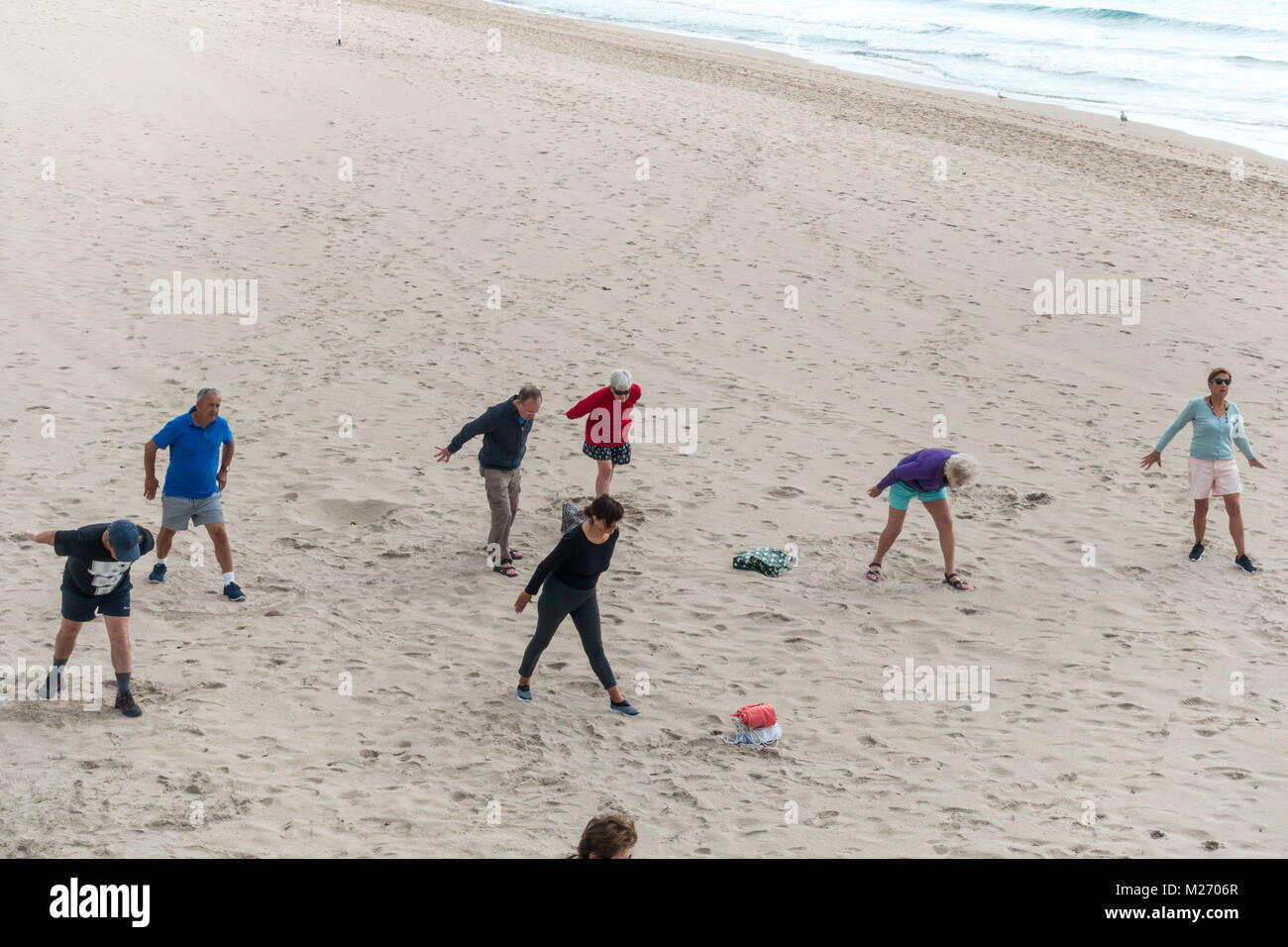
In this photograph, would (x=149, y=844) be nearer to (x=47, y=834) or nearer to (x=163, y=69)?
(x=47, y=834)

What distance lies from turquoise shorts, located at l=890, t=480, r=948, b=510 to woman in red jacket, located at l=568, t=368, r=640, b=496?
7.85ft

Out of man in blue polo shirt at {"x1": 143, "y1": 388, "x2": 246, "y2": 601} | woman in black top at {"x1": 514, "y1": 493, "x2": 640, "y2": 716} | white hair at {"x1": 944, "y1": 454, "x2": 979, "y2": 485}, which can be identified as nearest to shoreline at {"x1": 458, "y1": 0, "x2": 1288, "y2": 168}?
white hair at {"x1": 944, "y1": 454, "x2": 979, "y2": 485}

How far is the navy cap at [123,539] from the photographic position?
7668 millimetres

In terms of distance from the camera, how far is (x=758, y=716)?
8484 mm

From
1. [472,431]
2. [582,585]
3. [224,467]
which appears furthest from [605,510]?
[224,467]

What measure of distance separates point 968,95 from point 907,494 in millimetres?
23794

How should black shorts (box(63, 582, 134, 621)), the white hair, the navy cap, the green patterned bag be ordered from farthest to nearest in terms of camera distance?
the green patterned bag
the white hair
black shorts (box(63, 582, 134, 621))
the navy cap

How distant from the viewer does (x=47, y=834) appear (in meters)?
7.05

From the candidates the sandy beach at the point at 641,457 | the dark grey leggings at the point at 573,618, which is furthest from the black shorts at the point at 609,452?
the dark grey leggings at the point at 573,618

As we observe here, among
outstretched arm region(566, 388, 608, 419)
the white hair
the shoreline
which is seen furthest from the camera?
the shoreline

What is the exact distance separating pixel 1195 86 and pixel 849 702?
34.5 m

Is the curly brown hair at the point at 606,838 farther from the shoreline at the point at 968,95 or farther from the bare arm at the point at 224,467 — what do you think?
the shoreline at the point at 968,95

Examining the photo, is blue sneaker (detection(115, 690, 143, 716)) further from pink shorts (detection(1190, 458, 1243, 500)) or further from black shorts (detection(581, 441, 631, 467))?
pink shorts (detection(1190, 458, 1243, 500))

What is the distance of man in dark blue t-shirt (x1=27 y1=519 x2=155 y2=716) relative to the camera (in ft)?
25.5
